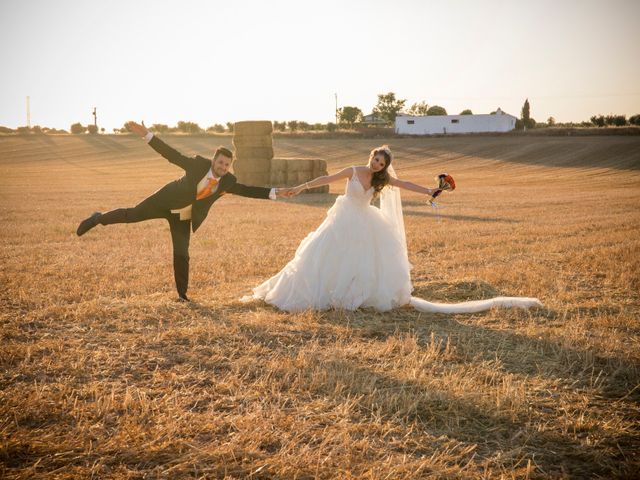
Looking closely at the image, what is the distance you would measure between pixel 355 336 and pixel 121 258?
20.4 feet

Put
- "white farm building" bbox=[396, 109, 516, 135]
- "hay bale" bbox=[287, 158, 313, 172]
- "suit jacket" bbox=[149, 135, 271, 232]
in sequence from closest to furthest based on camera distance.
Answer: "suit jacket" bbox=[149, 135, 271, 232] < "hay bale" bbox=[287, 158, 313, 172] < "white farm building" bbox=[396, 109, 516, 135]

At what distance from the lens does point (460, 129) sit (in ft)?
263

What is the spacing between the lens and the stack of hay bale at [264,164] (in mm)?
25094

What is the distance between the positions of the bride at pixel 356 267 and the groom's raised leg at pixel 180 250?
36.5 inches

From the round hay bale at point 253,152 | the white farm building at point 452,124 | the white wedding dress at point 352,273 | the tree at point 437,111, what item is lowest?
the white wedding dress at point 352,273

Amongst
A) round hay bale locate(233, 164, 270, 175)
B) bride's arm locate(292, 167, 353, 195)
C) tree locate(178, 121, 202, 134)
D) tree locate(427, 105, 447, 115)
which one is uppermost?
tree locate(427, 105, 447, 115)

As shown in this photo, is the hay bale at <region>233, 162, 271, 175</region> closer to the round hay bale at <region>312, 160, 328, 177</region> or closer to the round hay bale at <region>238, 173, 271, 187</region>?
the round hay bale at <region>238, 173, 271, 187</region>

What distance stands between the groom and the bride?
1245mm

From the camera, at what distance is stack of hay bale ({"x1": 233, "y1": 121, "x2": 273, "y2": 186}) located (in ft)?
82.9

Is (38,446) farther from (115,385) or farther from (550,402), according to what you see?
(550,402)

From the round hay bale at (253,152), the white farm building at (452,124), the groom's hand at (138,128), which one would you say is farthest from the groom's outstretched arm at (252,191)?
the white farm building at (452,124)

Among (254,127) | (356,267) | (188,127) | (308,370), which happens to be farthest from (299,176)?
(188,127)

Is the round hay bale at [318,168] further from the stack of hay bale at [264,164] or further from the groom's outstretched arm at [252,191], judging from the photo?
the groom's outstretched arm at [252,191]

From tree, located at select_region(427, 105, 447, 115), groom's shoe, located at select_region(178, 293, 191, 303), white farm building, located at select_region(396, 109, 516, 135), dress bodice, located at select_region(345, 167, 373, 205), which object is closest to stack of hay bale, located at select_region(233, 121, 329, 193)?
dress bodice, located at select_region(345, 167, 373, 205)
